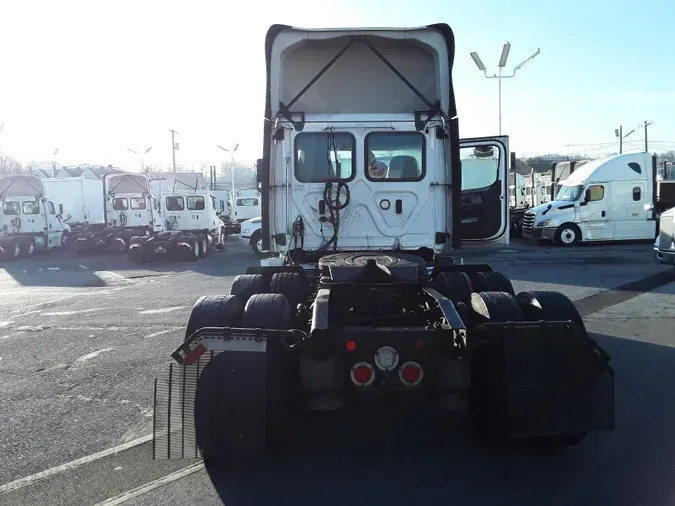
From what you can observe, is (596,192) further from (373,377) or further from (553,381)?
(373,377)

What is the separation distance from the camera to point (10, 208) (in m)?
23.8

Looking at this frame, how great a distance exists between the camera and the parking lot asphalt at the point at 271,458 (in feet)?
12.7

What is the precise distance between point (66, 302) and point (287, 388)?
941 centimetres

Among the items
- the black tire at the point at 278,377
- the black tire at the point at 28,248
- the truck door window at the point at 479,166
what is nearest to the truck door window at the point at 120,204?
the black tire at the point at 28,248

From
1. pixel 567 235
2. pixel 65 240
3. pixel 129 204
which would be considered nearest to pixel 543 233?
pixel 567 235

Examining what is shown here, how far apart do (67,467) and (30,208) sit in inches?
892

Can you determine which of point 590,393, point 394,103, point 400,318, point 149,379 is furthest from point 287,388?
point 394,103

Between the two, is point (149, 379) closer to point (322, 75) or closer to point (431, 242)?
point (431, 242)

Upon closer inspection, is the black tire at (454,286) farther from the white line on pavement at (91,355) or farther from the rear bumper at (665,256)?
the rear bumper at (665,256)

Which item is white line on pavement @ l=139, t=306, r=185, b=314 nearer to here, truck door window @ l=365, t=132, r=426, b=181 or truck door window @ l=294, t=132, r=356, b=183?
truck door window @ l=294, t=132, r=356, b=183

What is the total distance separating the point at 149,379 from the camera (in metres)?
6.44

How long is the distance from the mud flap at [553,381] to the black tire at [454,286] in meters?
1.57

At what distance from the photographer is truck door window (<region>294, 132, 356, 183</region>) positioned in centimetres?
703

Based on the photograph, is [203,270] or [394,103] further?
[203,270]
